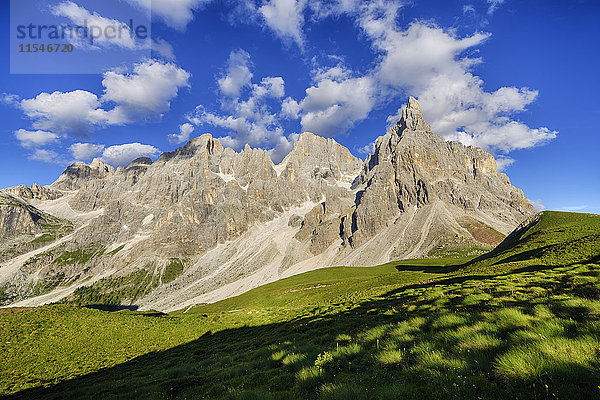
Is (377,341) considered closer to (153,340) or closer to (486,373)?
(486,373)

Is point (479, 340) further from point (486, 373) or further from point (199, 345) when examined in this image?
point (199, 345)

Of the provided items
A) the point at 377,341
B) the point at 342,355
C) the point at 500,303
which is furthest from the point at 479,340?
the point at 500,303

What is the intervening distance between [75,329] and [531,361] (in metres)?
37.4

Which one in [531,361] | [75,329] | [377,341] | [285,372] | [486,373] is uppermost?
[531,361]

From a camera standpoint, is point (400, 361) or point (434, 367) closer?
point (434, 367)

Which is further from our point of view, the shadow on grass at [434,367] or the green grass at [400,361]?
the green grass at [400,361]

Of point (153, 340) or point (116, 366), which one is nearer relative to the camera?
point (116, 366)

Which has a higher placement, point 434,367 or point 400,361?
point 434,367

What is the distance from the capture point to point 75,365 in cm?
2042

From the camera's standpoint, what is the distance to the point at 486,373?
5211mm

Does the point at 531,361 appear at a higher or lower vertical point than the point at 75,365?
higher

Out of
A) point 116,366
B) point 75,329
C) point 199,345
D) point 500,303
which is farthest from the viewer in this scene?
point 75,329

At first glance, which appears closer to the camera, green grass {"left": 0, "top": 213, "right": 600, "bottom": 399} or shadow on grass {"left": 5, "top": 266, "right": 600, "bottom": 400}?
shadow on grass {"left": 5, "top": 266, "right": 600, "bottom": 400}

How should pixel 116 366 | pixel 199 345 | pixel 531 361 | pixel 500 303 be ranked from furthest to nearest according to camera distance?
pixel 199 345 < pixel 116 366 < pixel 500 303 < pixel 531 361
